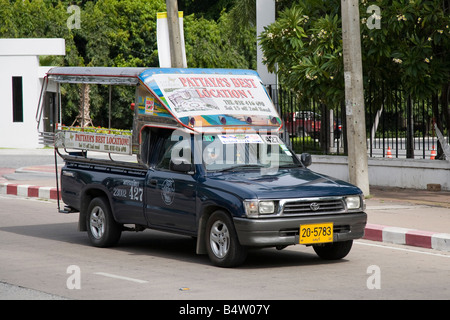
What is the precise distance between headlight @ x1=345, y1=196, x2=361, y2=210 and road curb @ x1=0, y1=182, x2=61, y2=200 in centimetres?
952

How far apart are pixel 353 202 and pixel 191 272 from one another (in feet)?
6.82

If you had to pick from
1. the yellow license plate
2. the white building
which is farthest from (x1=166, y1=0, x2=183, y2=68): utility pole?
the white building

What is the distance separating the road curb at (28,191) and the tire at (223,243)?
29.1 ft

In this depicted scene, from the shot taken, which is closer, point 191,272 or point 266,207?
point 266,207

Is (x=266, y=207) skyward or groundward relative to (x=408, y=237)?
skyward

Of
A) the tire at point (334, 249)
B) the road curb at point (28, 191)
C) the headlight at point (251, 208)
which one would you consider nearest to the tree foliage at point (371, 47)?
the road curb at point (28, 191)

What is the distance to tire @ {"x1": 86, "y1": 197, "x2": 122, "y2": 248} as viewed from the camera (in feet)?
38.0

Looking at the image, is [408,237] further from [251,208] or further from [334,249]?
[251,208]

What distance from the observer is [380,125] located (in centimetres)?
1931

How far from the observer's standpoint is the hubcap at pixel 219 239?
32.0 ft

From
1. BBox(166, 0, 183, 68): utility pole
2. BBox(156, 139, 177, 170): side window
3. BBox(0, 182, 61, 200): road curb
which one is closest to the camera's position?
BBox(156, 139, 177, 170): side window

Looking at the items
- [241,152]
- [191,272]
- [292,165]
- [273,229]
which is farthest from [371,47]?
[191,272]

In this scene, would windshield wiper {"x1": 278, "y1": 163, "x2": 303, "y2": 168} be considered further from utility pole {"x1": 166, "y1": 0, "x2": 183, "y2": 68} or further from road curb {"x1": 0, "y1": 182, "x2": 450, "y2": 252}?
utility pole {"x1": 166, "y1": 0, "x2": 183, "y2": 68}

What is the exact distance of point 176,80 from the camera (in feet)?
35.8
